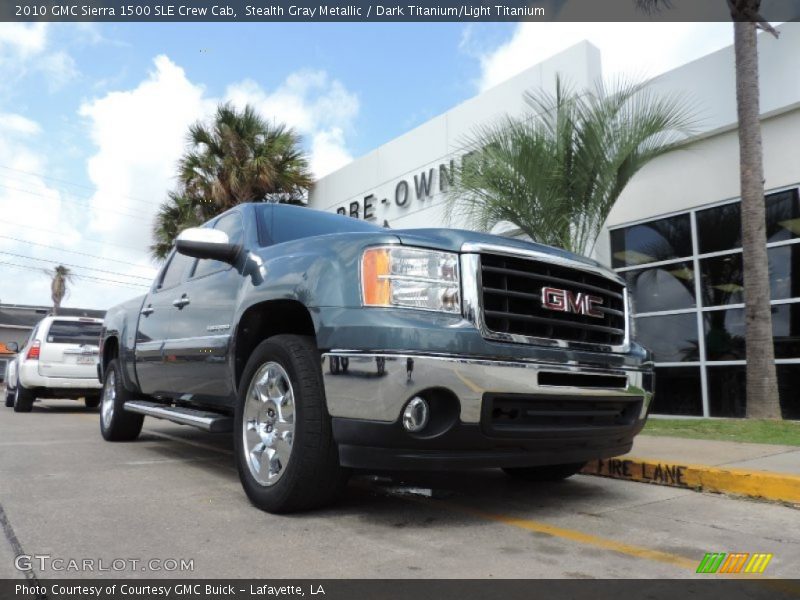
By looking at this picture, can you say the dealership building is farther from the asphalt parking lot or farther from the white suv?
the white suv

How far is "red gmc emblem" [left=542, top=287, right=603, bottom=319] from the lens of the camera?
3516 mm

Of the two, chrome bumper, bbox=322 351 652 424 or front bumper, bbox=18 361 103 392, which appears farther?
front bumper, bbox=18 361 103 392

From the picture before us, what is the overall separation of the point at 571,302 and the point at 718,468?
1763mm

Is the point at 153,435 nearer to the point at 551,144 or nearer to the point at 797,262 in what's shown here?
the point at 551,144

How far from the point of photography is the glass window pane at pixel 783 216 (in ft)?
29.5

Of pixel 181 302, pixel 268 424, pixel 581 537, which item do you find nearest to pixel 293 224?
pixel 181 302

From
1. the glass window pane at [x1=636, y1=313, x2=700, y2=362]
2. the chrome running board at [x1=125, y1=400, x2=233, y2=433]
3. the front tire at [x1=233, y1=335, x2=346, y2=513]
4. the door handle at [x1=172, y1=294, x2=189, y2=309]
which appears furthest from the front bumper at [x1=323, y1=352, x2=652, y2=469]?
the glass window pane at [x1=636, y1=313, x2=700, y2=362]

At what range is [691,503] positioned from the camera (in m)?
4.05

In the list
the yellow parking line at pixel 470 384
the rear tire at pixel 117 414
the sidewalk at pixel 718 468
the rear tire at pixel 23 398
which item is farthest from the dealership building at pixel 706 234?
the rear tire at pixel 23 398

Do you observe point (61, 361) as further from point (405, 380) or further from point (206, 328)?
point (405, 380)

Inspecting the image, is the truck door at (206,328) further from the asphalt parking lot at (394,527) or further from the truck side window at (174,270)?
the asphalt parking lot at (394,527)

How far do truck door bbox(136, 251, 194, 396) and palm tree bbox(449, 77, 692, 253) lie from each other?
159 inches
